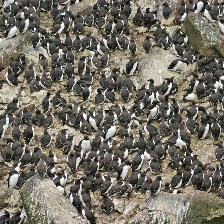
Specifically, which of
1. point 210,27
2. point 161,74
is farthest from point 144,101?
point 210,27

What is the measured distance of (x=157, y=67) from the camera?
29.4m

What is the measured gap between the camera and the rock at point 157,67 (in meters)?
29.1

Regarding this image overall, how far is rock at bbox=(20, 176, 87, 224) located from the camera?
21.1m

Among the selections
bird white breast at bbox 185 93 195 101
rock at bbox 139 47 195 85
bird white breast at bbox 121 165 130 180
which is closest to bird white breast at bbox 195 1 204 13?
rock at bbox 139 47 195 85

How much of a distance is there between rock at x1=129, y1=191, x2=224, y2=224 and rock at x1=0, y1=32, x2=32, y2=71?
10.0 m

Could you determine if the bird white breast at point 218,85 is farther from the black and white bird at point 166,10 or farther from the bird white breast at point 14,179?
the bird white breast at point 14,179

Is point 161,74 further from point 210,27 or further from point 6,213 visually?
point 6,213

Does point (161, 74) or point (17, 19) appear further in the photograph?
point (17, 19)

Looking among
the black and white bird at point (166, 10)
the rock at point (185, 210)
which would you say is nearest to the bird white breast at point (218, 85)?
the black and white bird at point (166, 10)

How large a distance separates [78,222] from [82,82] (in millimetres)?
8311

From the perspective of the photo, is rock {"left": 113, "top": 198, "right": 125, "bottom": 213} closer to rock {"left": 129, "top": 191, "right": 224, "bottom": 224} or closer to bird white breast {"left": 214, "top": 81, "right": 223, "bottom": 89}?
rock {"left": 129, "top": 191, "right": 224, "bottom": 224}

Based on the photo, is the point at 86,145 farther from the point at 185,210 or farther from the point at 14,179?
the point at 185,210

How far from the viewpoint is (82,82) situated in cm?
2847

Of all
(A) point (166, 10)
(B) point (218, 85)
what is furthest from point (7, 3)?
(B) point (218, 85)
